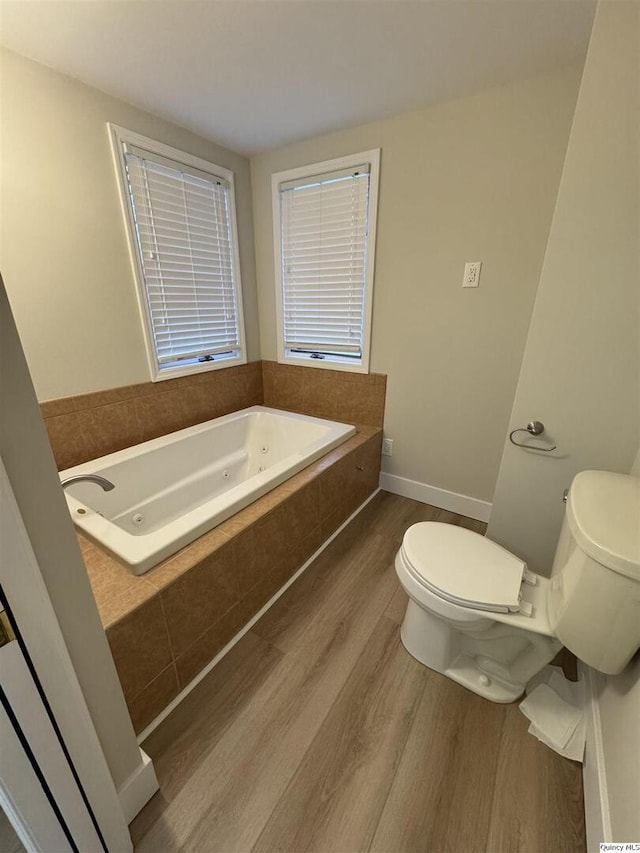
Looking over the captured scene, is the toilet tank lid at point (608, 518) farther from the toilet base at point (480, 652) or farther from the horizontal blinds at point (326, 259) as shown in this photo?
the horizontal blinds at point (326, 259)

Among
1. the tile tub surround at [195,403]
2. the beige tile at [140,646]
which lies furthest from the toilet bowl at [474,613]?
the tile tub surround at [195,403]

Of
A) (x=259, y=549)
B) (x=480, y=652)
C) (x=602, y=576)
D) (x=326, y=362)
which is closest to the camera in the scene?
(x=602, y=576)

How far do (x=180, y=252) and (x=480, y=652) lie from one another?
8.16 feet

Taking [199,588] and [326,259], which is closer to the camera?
[199,588]

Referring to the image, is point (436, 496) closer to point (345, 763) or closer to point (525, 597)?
point (525, 597)

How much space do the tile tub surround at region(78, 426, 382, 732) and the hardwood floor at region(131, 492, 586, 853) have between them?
13cm

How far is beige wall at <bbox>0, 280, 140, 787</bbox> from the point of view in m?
0.49

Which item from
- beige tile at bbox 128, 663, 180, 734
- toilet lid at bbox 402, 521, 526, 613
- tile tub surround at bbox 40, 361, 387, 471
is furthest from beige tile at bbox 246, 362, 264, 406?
beige tile at bbox 128, 663, 180, 734

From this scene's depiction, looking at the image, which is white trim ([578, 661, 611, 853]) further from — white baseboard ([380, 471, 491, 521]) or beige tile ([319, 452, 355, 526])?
beige tile ([319, 452, 355, 526])

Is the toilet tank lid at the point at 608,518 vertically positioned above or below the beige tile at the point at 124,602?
above

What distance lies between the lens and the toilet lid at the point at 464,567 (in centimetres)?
110

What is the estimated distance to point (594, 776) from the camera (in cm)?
93

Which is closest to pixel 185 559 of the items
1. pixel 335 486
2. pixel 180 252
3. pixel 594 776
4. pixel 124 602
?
pixel 124 602

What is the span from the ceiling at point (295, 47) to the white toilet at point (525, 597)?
63.1 inches
